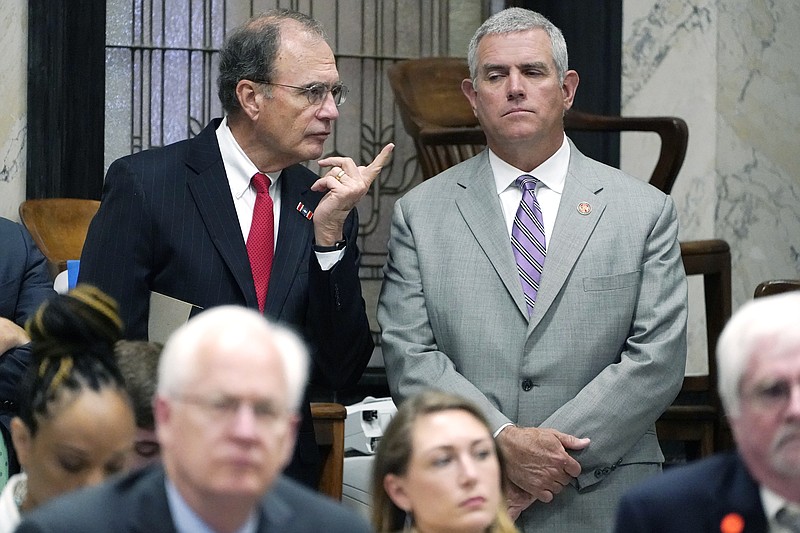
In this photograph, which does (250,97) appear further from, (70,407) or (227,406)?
(227,406)

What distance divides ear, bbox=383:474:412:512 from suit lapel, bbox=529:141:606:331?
0.93 metres

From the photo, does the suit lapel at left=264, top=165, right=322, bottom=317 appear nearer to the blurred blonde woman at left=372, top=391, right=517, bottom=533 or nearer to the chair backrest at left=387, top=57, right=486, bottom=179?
the blurred blonde woman at left=372, top=391, right=517, bottom=533

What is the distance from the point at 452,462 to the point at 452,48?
12.7ft

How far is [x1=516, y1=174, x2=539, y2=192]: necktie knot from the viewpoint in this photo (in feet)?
12.6

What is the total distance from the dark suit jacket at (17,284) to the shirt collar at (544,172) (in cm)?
130

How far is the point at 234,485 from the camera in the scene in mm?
2020

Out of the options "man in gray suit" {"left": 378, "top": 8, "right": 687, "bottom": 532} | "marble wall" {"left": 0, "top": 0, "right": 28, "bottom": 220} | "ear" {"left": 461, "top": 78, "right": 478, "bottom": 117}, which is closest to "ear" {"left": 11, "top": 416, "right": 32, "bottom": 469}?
"man in gray suit" {"left": 378, "top": 8, "right": 687, "bottom": 532}

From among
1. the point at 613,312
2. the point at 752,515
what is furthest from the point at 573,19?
the point at 752,515

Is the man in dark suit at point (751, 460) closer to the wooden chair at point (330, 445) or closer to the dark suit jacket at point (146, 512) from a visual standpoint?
the dark suit jacket at point (146, 512)

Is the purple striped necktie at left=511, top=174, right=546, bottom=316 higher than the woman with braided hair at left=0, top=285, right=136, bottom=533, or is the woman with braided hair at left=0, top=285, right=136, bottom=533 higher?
the purple striped necktie at left=511, top=174, right=546, bottom=316

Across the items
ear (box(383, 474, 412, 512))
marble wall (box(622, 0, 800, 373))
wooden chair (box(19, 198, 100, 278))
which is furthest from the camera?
marble wall (box(622, 0, 800, 373))

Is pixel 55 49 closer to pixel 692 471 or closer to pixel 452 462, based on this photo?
pixel 452 462

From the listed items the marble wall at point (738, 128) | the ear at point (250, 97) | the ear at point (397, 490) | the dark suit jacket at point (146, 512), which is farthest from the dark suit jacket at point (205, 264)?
the marble wall at point (738, 128)

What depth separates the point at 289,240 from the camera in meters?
3.64
